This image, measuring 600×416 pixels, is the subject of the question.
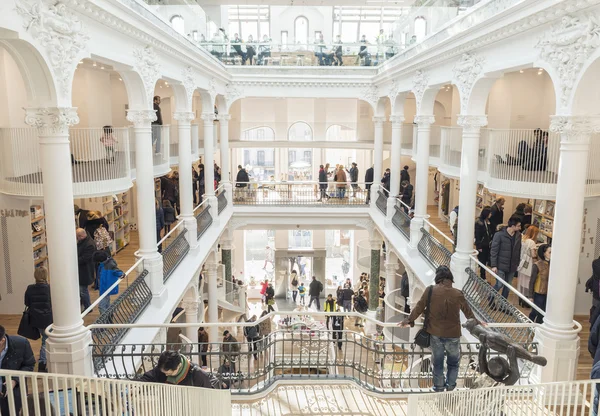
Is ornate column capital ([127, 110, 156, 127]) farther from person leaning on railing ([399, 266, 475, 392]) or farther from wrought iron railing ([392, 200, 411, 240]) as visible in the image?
wrought iron railing ([392, 200, 411, 240])

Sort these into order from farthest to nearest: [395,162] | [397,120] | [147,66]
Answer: [395,162]
[397,120]
[147,66]

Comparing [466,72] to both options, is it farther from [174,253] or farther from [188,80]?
[174,253]

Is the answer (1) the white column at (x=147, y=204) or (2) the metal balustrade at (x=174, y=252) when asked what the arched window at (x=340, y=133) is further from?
(1) the white column at (x=147, y=204)

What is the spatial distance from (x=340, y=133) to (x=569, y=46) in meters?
20.6

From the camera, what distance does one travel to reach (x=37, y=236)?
10.5m

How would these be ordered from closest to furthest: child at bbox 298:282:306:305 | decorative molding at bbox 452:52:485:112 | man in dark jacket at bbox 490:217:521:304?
decorative molding at bbox 452:52:485:112
man in dark jacket at bbox 490:217:521:304
child at bbox 298:282:306:305

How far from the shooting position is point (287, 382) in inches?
271

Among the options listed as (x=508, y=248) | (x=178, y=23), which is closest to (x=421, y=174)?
(x=508, y=248)

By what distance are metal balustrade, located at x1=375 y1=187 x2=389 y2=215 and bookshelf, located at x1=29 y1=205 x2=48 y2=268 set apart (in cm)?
1035

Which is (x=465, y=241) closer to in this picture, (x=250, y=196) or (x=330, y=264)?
(x=250, y=196)

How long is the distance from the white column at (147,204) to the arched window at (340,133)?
1772cm

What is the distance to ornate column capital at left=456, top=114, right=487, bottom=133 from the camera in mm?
9203

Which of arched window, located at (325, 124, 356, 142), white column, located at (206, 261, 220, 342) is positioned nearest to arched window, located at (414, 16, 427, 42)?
white column, located at (206, 261, 220, 342)

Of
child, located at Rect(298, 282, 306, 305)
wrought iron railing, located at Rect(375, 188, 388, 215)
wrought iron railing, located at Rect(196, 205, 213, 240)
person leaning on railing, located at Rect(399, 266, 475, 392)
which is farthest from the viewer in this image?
child, located at Rect(298, 282, 306, 305)
